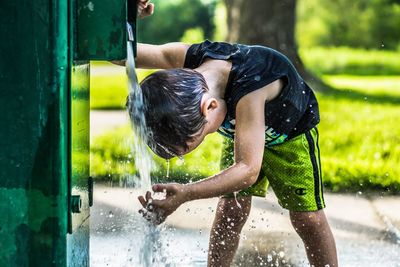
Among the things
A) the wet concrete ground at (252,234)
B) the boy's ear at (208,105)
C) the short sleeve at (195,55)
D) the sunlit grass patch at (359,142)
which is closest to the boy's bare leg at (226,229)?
the wet concrete ground at (252,234)

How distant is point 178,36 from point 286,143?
17.5 meters

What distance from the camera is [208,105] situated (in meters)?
2.91

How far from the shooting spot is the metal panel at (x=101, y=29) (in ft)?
8.50

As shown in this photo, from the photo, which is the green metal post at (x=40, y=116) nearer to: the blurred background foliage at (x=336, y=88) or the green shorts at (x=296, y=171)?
the blurred background foliage at (x=336, y=88)

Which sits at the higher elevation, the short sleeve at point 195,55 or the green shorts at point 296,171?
the short sleeve at point 195,55

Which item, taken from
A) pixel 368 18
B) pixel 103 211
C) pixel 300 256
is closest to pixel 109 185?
pixel 103 211

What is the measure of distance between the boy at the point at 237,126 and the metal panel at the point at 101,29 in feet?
1.01

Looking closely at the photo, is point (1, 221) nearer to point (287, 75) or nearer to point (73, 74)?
point (73, 74)

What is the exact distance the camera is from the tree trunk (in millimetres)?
10602

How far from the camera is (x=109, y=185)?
570 cm

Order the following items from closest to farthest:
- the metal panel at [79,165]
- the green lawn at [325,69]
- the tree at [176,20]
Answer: the metal panel at [79,165] → the green lawn at [325,69] → the tree at [176,20]

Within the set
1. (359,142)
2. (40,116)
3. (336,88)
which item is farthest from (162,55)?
(336,88)

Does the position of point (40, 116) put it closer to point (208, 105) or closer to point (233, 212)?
point (208, 105)

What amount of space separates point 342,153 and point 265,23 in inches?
158
